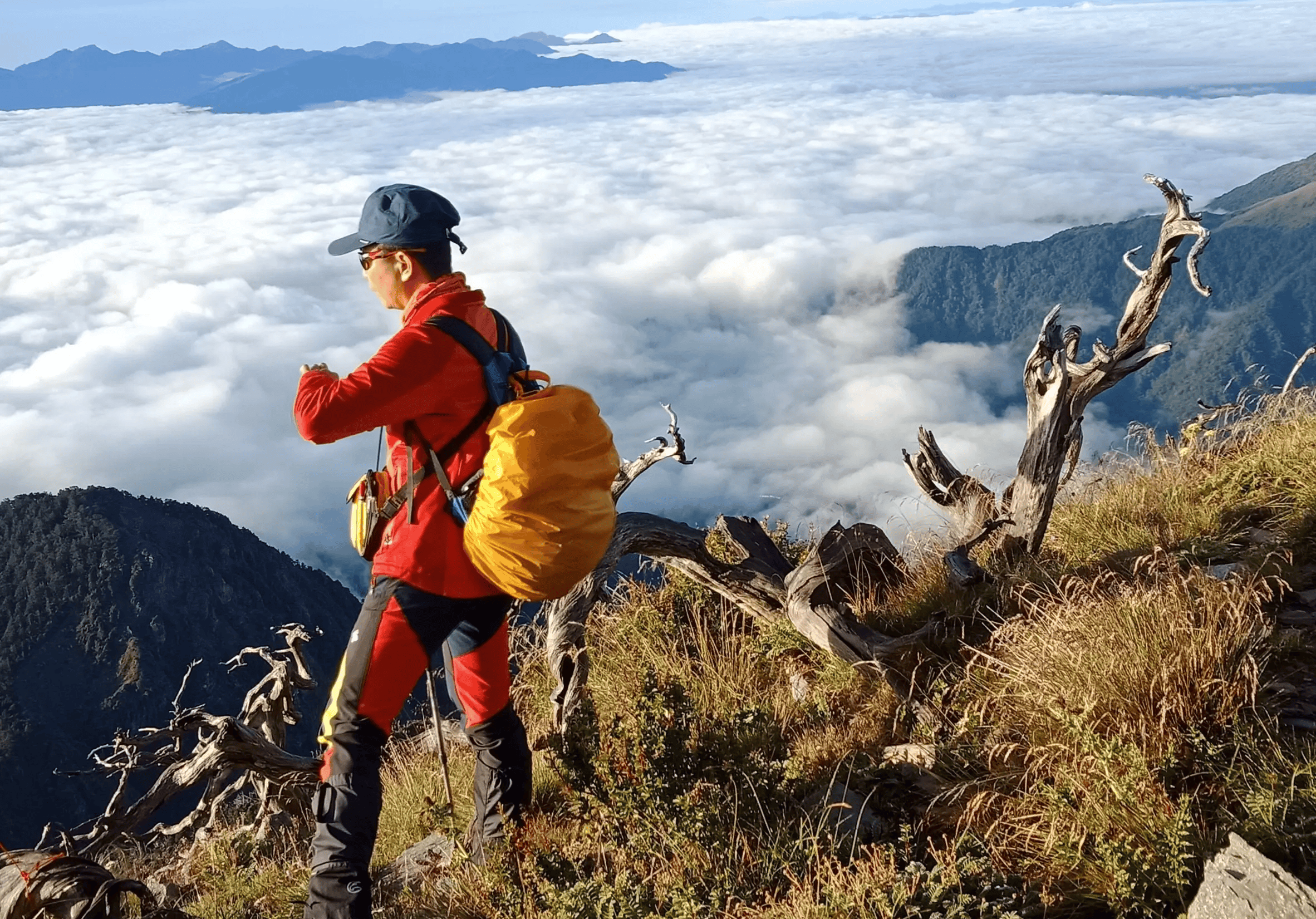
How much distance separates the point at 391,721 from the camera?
354 cm

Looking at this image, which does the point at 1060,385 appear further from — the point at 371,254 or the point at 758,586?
the point at 371,254

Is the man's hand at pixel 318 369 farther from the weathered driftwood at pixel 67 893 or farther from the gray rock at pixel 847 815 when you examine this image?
the gray rock at pixel 847 815

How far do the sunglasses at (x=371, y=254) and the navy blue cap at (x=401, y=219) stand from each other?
3 centimetres

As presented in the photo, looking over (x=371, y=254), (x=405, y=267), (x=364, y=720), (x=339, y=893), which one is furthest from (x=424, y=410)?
(x=339, y=893)

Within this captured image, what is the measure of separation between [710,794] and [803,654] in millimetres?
1815

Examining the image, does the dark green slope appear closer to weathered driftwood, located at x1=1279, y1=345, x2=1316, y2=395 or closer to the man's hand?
weathered driftwood, located at x1=1279, y1=345, x2=1316, y2=395

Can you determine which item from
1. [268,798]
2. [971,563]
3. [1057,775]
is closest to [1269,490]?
[971,563]

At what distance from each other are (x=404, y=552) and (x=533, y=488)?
0.53 meters

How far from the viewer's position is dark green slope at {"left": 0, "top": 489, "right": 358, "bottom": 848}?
79.1m

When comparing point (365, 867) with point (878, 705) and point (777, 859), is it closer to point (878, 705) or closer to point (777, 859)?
point (777, 859)

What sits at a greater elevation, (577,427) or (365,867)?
(577,427)

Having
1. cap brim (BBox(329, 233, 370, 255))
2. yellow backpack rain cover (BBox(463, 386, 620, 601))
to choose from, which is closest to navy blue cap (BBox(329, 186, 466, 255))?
cap brim (BBox(329, 233, 370, 255))

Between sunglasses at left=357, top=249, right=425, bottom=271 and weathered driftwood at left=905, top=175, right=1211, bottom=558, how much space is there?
3.38 metres

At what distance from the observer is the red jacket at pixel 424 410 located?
3146 millimetres
